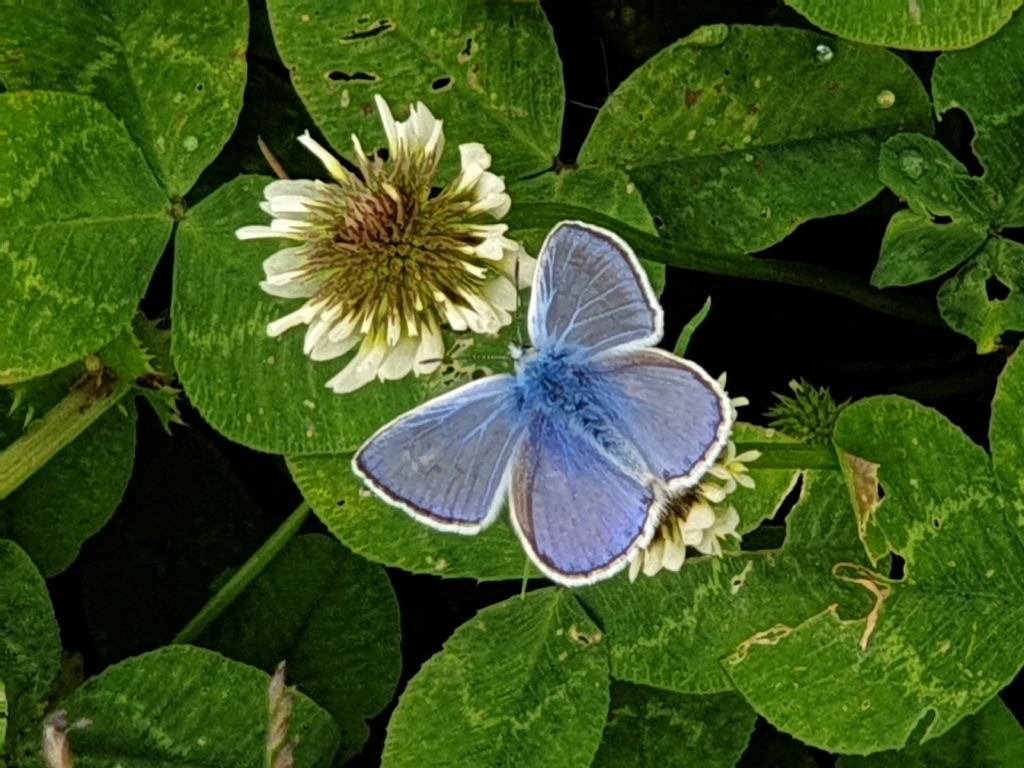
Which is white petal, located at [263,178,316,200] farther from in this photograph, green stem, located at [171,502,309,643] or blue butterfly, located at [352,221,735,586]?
green stem, located at [171,502,309,643]

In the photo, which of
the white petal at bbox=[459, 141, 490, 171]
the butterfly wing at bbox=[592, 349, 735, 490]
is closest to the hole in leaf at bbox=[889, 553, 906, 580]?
the butterfly wing at bbox=[592, 349, 735, 490]

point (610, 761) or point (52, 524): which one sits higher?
point (52, 524)

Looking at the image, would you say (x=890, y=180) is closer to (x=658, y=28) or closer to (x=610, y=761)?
(x=658, y=28)

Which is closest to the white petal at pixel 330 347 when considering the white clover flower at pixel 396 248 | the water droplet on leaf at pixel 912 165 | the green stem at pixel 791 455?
the white clover flower at pixel 396 248

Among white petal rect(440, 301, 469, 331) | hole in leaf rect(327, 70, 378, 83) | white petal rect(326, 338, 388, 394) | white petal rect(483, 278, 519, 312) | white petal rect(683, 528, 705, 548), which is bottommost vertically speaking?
white petal rect(683, 528, 705, 548)

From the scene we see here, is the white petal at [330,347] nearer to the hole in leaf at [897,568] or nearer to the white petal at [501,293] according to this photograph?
the white petal at [501,293]

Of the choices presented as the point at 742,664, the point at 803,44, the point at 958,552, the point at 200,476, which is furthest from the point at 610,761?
the point at 803,44
